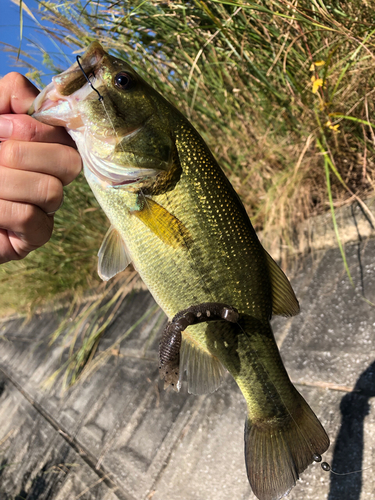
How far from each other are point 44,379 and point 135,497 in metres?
2.17

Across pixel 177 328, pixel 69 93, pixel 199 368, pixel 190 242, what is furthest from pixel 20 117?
pixel 199 368

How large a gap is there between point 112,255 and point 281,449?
2.84ft

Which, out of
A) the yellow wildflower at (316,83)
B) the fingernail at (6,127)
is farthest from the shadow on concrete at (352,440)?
the fingernail at (6,127)

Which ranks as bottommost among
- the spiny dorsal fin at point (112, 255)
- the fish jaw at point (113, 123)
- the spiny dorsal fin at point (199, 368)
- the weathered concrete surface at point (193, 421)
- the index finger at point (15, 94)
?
the weathered concrete surface at point (193, 421)

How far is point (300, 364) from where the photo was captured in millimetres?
2053

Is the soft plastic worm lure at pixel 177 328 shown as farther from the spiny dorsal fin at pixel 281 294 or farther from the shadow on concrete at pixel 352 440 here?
the shadow on concrete at pixel 352 440

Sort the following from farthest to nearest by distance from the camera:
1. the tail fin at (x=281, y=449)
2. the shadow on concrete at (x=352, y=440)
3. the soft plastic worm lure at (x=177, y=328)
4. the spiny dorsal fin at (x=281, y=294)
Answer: the shadow on concrete at (x=352, y=440), the spiny dorsal fin at (x=281, y=294), the tail fin at (x=281, y=449), the soft plastic worm lure at (x=177, y=328)

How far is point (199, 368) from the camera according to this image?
124cm

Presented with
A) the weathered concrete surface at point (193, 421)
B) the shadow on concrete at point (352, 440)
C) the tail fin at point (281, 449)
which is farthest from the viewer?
the weathered concrete surface at point (193, 421)

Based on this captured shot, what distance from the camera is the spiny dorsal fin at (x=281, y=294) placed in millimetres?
1252

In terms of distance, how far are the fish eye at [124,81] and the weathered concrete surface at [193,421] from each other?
1668 millimetres

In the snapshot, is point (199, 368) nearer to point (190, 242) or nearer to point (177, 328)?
point (177, 328)

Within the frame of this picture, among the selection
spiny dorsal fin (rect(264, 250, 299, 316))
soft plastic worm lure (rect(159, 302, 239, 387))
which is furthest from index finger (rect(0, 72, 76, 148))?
spiny dorsal fin (rect(264, 250, 299, 316))

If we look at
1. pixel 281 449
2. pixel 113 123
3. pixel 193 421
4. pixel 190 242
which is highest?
pixel 113 123
